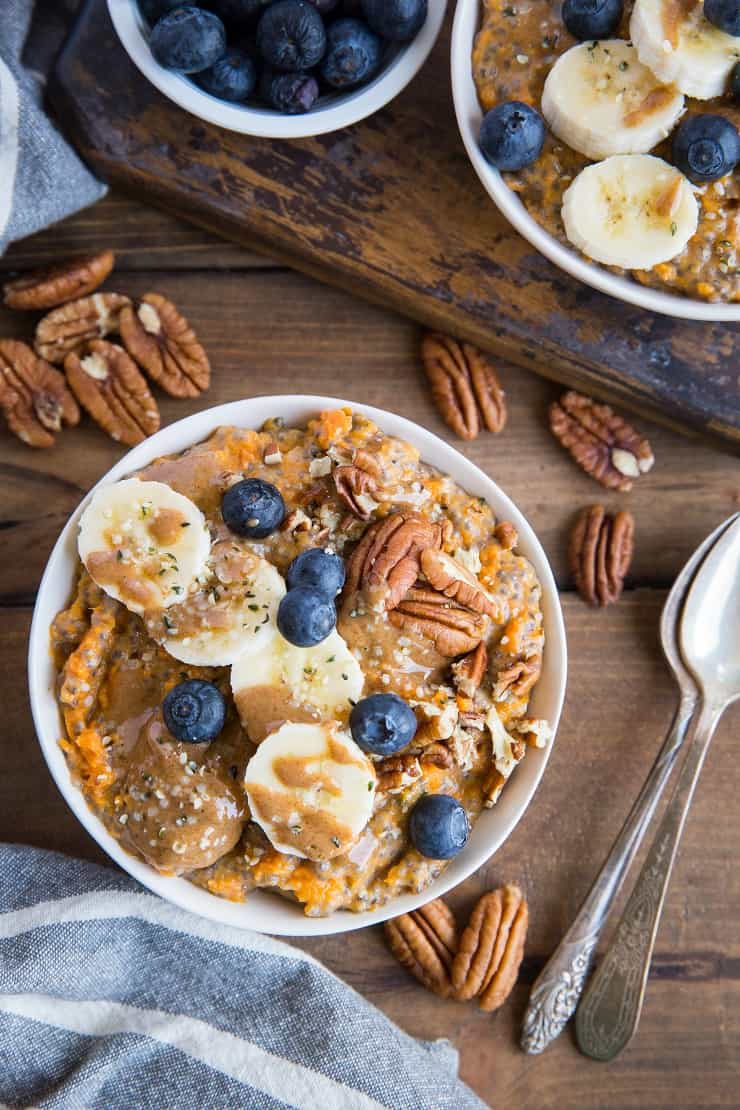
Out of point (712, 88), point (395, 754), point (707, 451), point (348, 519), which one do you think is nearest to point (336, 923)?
point (395, 754)

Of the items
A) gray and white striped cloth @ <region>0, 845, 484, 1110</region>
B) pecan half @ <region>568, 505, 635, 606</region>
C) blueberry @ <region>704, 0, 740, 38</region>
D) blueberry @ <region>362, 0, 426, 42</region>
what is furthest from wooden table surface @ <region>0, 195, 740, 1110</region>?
blueberry @ <region>704, 0, 740, 38</region>

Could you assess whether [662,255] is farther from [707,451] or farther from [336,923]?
[336,923]

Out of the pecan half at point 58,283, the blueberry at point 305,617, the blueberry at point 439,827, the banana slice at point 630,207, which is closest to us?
the blueberry at point 305,617

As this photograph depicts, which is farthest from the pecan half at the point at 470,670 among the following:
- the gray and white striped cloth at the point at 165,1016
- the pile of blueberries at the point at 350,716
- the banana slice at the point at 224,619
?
the gray and white striped cloth at the point at 165,1016

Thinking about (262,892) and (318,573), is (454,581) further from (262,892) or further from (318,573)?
(262,892)

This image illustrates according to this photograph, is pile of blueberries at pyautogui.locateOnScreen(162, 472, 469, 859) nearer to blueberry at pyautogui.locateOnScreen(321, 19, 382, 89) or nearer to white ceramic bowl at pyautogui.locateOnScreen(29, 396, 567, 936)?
white ceramic bowl at pyautogui.locateOnScreen(29, 396, 567, 936)

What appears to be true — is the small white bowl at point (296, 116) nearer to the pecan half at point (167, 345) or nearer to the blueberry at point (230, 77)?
the blueberry at point (230, 77)
